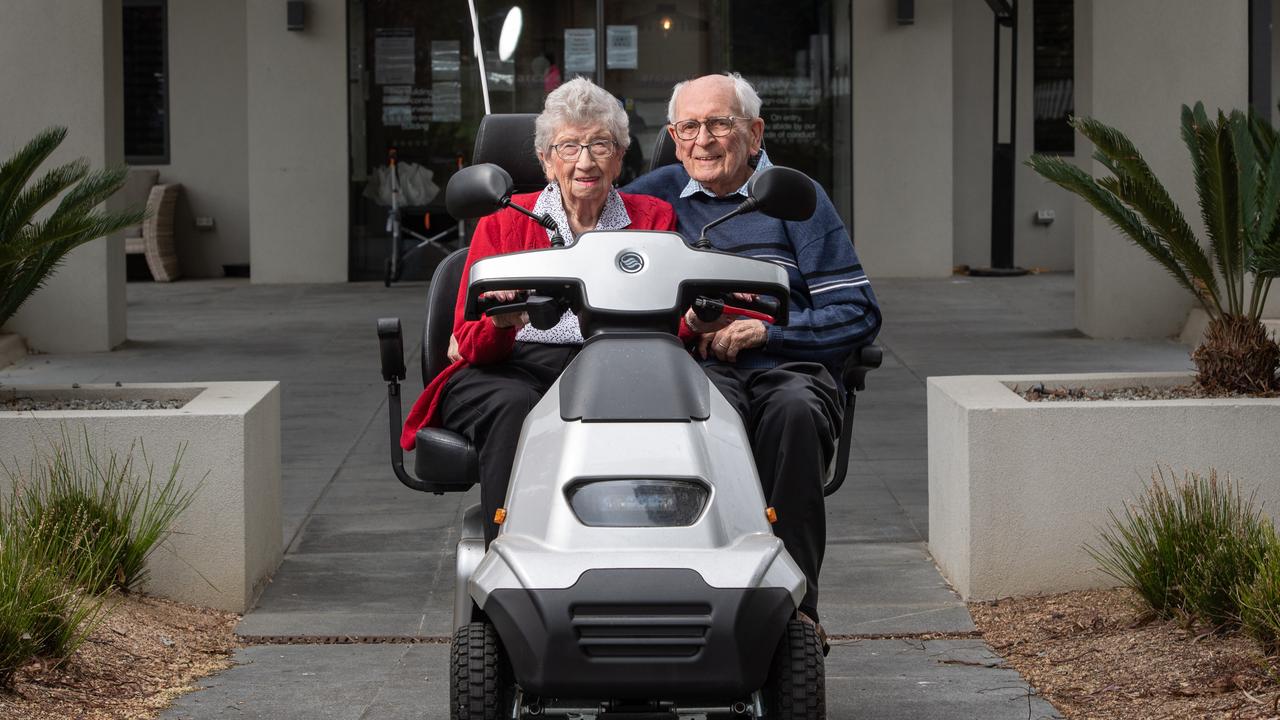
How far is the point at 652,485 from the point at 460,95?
41.6ft

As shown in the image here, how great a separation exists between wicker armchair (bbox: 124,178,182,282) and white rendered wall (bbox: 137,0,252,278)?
475 mm

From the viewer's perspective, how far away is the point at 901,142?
49.1ft

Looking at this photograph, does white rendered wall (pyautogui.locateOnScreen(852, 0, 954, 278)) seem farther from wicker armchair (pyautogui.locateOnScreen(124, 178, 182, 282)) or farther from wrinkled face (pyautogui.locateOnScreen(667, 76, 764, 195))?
wrinkled face (pyautogui.locateOnScreen(667, 76, 764, 195))

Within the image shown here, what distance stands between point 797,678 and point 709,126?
153 cm

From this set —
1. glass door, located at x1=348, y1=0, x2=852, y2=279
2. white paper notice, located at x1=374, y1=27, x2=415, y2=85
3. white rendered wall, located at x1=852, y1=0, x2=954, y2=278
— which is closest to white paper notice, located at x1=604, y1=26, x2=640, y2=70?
glass door, located at x1=348, y1=0, x2=852, y2=279

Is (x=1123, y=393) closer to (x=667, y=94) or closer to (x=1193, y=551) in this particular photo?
(x=1193, y=551)

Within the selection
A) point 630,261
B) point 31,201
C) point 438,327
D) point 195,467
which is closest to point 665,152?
point 438,327

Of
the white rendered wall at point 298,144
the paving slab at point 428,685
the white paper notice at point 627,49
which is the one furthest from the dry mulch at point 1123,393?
the white rendered wall at point 298,144

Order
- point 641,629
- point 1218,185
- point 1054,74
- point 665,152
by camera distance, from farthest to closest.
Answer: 1. point 1054,74
2. point 1218,185
3. point 665,152
4. point 641,629

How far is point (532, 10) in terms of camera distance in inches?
587

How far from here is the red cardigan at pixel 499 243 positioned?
3730 millimetres

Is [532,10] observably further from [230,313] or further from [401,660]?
[401,660]

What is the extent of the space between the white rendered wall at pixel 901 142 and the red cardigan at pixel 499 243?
11226mm

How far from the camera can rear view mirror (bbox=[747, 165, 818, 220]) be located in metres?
3.24
